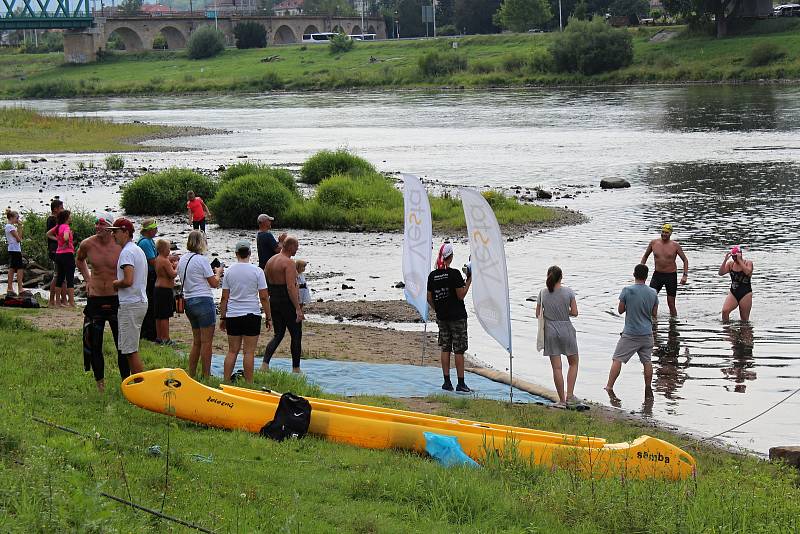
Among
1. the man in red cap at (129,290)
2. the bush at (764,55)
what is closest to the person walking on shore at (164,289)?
the man in red cap at (129,290)

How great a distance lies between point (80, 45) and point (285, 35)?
126ft

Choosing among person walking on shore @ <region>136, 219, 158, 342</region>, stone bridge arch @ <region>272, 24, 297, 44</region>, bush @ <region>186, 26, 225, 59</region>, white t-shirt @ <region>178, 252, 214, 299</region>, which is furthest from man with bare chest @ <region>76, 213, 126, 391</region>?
stone bridge arch @ <region>272, 24, 297, 44</region>

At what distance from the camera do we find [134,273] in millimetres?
10992

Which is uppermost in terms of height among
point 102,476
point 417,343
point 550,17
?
point 550,17

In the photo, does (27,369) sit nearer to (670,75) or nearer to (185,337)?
(185,337)

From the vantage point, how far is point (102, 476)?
26.2ft

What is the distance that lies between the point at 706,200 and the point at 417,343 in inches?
737

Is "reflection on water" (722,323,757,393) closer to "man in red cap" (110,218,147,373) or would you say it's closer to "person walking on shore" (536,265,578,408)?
"person walking on shore" (536,265,578,408)

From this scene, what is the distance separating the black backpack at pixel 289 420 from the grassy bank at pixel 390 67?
83.1 m

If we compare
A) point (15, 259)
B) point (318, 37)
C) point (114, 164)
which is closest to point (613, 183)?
point (114, 164)

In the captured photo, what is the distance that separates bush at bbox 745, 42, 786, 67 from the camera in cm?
8981

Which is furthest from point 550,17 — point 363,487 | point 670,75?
point 363,487

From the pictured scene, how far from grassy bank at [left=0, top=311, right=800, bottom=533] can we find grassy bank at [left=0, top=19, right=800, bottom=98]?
8356cm

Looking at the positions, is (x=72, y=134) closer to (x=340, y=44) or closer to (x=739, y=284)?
(x=739, y=284)
